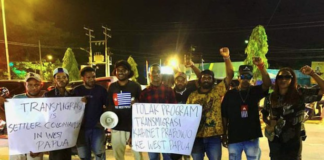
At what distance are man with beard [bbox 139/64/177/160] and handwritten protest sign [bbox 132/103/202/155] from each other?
0.93ft

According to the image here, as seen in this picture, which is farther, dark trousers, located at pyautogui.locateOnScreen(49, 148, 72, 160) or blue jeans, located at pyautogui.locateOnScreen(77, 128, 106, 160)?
blue jeans, located at pyautogui.locateOnScreen(77, 128, 106, 160)

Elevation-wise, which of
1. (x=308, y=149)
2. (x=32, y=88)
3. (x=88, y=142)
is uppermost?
(x=32, y=88)

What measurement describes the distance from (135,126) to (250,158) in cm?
169

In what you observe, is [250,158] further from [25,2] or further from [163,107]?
[25,2]

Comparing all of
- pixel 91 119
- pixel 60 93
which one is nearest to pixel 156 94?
Answer: pixel 91 119

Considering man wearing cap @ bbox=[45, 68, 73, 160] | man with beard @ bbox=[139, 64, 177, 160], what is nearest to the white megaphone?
man with beard @ bbox=[139, 64, 177, 160]

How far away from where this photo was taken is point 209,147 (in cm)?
382

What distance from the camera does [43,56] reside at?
2706 centimetres

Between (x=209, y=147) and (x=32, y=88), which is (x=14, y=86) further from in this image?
(x=209, y=147)

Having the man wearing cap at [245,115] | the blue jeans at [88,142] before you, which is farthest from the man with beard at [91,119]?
the man wearing cap at [245,115]

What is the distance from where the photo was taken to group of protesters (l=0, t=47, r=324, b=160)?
338 centimetres

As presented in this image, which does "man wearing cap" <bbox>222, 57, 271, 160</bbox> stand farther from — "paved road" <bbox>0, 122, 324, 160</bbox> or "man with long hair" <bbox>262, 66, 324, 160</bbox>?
"paved road" <bbox>0, 122, 324, 160</bbox>

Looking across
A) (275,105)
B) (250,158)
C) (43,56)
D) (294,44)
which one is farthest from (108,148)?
(294,44)

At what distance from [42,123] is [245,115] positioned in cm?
284
